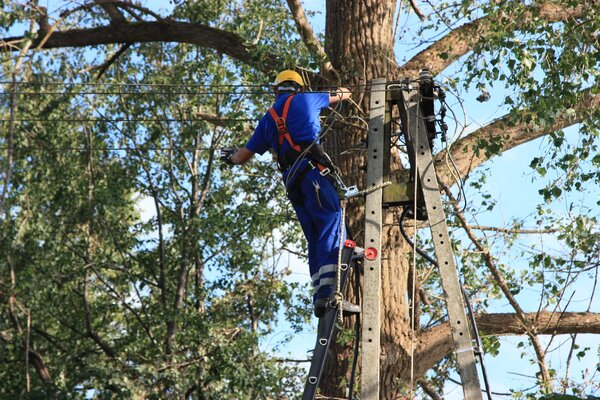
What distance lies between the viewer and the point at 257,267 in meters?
16.0

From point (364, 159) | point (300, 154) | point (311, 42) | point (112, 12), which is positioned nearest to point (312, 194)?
point (300, 154)

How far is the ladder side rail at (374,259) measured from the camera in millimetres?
5605

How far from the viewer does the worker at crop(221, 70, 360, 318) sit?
628 centimetres

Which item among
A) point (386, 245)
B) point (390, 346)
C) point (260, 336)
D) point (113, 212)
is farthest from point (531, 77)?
point (113, 212)

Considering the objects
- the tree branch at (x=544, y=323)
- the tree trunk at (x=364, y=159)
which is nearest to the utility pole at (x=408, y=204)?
the tree trunk at (x=364, y=159)

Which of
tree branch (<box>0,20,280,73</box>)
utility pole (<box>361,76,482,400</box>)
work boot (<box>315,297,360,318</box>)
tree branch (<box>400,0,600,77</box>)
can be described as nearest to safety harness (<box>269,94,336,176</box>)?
utility pole (<box>361,76,482,400</box>)

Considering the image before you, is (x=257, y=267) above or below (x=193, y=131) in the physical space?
below

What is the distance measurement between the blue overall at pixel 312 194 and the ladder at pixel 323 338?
8 cm

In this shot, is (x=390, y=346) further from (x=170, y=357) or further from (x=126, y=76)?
(x=126, y=76)

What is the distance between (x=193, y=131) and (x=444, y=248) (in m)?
11.5

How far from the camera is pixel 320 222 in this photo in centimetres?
639

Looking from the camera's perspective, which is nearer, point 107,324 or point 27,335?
point 27,335

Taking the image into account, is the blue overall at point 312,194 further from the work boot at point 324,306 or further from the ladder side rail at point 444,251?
the ladder side rail at point 444,251

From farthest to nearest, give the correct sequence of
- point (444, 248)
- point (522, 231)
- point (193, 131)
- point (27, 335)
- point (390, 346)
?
point (193, 131) < point (27, 335) < point (522, 231) < point (390, 346) < point (444, 248)
